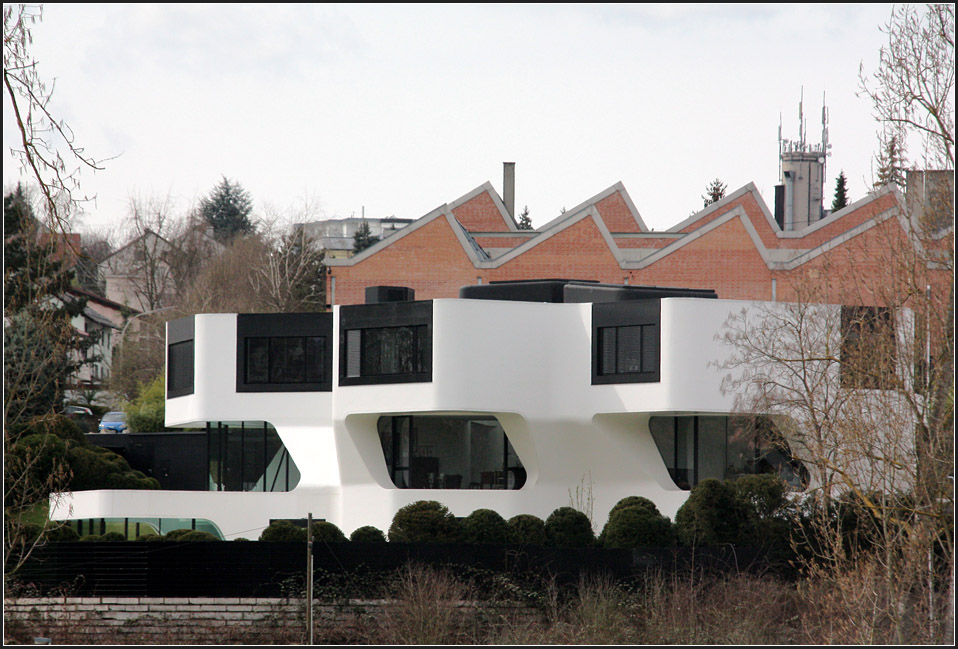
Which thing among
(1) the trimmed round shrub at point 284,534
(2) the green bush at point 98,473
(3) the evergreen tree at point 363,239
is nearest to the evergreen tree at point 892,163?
(1) the trimmed round shrub at point 284,534

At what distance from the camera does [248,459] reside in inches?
1313

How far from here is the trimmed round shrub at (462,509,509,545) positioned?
88.3ft

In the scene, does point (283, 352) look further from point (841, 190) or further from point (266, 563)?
point (841, 190)

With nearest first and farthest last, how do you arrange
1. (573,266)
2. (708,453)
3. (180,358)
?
(708,453), (180,358), (573,266)

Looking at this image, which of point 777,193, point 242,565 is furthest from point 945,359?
point 777,193

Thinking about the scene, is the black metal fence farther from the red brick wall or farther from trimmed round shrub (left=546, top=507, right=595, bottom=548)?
the red brick wall

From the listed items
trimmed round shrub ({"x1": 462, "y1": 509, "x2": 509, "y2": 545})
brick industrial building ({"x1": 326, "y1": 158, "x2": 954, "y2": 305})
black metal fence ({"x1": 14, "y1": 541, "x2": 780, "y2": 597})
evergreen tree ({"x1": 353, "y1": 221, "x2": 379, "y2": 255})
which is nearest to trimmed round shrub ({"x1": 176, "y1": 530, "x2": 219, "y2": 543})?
black metal fence ({"x1": 14, "y1": 541, "x2": 780, "y2": 597})

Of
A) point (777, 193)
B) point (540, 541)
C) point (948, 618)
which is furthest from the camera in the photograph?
point (777, 193)

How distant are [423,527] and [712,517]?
607 cm

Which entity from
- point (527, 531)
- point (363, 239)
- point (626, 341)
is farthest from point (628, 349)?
point (363, 239)

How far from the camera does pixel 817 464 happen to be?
24875 millimetres

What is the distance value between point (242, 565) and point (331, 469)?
6294 millimetres

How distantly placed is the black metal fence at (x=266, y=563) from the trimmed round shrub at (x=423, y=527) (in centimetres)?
91

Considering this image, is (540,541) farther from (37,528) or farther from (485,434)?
(37,528)
